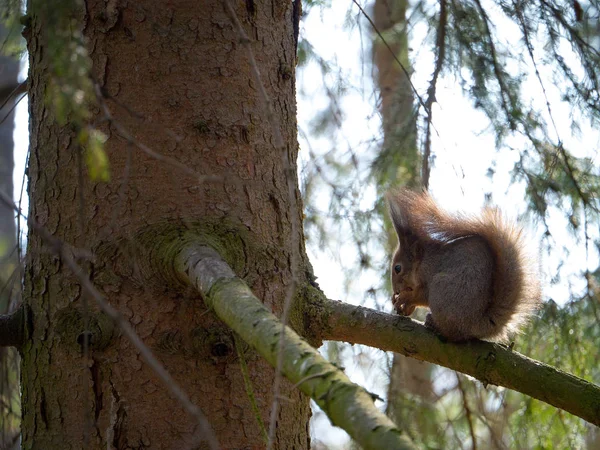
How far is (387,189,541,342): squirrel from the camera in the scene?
74.3 inches

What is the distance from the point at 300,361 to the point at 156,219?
0.64 meters

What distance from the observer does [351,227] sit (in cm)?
297

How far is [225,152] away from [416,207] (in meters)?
0.83

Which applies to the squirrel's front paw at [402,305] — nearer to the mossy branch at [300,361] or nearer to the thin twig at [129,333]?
the mossy branch at [300,361]

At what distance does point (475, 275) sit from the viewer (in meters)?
1.97

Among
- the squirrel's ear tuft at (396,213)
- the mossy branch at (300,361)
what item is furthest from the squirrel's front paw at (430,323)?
the mossy branch at (300,361)

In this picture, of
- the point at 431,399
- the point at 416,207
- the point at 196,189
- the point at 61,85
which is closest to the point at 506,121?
the point at 416,207

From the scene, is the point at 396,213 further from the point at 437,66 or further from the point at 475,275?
the point at 437,66

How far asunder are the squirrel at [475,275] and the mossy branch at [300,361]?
2.33ft

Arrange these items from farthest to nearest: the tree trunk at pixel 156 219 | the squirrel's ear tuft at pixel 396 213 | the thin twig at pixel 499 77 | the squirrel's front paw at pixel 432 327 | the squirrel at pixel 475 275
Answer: the thin twig at pixel 499 77 → the squirrel's ear tuft at pixel 396 213 → the squirrel at pixel 475 275 → the squirrel's front paw at pixel 432 327 → the tree trunk at pixel 156 219

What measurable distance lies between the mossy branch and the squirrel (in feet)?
2.33

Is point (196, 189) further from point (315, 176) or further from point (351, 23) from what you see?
point (351, 23)

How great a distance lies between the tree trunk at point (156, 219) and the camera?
1.43m

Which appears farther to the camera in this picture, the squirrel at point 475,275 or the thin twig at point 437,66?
the thin twig at point 437,66
